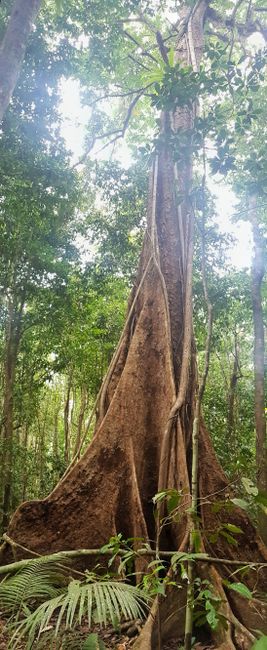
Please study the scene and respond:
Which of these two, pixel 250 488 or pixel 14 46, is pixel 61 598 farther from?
pixel 14 46

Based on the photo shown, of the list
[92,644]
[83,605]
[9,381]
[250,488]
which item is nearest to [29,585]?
[92,644]

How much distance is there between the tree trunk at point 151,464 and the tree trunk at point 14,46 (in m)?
1.33

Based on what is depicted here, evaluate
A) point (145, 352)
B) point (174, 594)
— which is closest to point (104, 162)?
point (145, 352)

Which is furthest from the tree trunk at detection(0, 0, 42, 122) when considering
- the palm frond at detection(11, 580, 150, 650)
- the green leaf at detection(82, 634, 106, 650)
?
the green leaf at detection(82, 634, 106, 650)

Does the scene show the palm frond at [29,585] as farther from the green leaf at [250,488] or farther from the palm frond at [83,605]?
the green leaf at [250,488]

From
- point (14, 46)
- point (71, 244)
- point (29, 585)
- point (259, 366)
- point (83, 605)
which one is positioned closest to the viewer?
point (83, 605)

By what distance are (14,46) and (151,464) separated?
3653 millimetres

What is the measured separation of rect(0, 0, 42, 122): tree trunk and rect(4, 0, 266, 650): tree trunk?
4.36ft

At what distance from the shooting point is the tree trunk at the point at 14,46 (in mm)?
3514

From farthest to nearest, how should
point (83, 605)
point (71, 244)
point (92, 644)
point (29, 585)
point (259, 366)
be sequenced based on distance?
point (71, 244) < point (259, 366) < point (29, 585) < point (92, 644) < point (83, 605)

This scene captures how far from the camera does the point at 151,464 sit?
3.73 metres

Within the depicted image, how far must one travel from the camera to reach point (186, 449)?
11.7 ft

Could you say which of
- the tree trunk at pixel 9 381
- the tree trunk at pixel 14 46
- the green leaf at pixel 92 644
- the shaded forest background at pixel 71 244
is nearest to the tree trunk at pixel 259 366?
the shaded forest background at pixel 71 244

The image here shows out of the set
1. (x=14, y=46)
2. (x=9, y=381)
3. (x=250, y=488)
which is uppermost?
(x=14, y=46)
